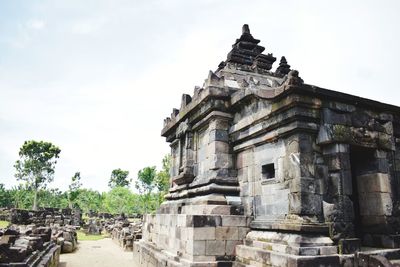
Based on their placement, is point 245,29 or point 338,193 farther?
point 245,29

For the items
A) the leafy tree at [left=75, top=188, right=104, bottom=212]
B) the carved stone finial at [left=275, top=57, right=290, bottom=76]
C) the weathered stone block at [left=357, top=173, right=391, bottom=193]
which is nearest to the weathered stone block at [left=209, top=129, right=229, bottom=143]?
the weathered stone block at [left=357, top=173, right=391, bottom=193]

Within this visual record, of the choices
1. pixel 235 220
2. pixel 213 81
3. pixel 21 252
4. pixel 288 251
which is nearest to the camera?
pixel 288 251

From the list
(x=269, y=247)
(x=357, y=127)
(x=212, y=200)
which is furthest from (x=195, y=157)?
(x=357, y=127)

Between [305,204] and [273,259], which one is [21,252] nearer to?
[273,259]

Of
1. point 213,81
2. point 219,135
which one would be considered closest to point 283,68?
point 213,81

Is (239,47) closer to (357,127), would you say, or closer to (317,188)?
(357,127)

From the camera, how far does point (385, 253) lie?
5008mm

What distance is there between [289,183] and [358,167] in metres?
1.83

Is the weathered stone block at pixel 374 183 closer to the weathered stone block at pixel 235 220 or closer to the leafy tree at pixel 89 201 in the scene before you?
the weathered stone block at pixel 235 220

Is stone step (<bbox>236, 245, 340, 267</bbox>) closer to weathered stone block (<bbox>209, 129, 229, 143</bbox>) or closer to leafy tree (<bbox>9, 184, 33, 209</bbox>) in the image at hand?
weathered stone block (<bbox>209, 129, 229, 143</bbox>)

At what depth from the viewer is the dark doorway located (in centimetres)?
596

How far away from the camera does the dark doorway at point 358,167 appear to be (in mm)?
5961

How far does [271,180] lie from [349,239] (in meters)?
1.56

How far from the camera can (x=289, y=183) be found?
17.5 ft
